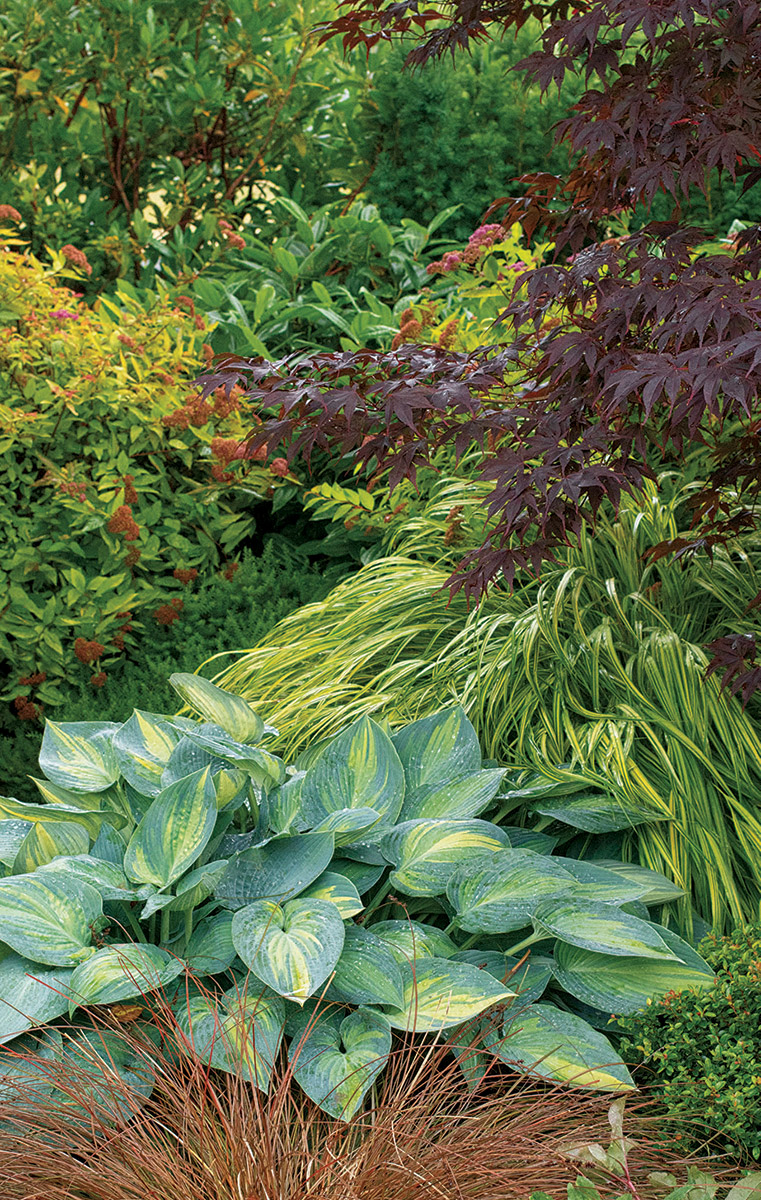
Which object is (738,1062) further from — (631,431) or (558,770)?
(631,431)

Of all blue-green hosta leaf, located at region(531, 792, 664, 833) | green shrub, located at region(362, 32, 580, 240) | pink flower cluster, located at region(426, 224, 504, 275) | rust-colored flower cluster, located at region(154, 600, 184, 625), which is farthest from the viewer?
green shrub, located at region(362, 32, 580, 240)

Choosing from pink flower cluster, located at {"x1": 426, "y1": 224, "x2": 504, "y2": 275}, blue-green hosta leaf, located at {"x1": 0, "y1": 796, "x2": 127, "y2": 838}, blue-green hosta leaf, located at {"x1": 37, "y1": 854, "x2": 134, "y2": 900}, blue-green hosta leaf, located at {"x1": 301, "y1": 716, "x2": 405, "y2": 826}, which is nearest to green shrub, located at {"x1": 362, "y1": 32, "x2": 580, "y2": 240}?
pink flower cluster, located at {"x1": 426, "y1": 224, "x2": 504, "y2": 275}

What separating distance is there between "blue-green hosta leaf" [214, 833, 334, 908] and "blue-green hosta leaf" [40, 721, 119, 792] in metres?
0.45

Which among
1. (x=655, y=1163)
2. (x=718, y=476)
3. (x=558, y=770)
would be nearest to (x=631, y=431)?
(x=718, y=476)

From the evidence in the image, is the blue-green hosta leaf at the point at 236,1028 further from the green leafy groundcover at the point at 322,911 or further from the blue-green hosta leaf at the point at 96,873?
the blue-green hosta leaf at the point at 96,873

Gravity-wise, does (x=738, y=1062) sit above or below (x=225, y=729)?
below

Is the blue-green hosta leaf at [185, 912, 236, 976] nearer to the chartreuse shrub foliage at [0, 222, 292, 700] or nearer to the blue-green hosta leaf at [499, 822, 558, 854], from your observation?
the blue-green hosta leaf at [499, 822, 558, 854]

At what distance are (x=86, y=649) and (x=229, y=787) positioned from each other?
74.8 inches

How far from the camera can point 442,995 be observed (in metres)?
2.00

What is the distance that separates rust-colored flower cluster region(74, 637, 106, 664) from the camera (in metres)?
4.01

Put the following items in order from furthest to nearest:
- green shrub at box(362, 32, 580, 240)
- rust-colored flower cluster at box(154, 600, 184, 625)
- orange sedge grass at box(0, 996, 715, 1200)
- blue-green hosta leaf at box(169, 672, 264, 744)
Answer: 1. green shrub at box(362, 32, 580, 240)
2. rust-colored flower cluster at box(154, 600, 184, 625)
3. blue-green hosta leaf at box(169, 672, 264, 744)
4. orange sedge grass at box(0, 996, 715, 1200)

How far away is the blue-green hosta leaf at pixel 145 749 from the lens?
2.46 m

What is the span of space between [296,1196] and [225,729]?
1.17 meters

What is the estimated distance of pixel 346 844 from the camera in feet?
7.43
